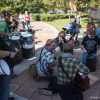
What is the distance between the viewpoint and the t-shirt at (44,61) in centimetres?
816

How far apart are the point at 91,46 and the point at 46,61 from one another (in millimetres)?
1658

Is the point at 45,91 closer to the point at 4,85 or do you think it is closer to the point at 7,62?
the point at 4,85

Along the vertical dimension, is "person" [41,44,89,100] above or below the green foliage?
above

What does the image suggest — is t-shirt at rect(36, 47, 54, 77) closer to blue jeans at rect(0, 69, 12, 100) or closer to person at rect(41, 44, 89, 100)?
person at rect(41, 44, 89, 100)

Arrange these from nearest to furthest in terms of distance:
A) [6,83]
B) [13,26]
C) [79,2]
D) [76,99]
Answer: [6,83] → [76,99] → [13,26] → [79,2]

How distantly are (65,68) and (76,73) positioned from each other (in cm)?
25

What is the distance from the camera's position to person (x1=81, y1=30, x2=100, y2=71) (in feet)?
30.0

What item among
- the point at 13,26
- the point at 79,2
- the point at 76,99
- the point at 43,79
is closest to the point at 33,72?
the point at 43,79

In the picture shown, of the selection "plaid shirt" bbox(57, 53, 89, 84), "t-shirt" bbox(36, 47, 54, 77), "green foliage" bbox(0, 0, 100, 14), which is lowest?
"green foliage" bbox(0, 0, 100, 14)

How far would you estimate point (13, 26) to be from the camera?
12.9m

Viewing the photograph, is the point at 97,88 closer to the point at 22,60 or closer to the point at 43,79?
the point at 43,79

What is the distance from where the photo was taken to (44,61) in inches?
325

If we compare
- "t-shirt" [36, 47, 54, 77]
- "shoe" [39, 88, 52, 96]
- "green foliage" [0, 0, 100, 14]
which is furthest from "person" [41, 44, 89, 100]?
"green foliage" [0, 0, 100, 14]

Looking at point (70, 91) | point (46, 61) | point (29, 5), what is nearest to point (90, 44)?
point (46, 61)
